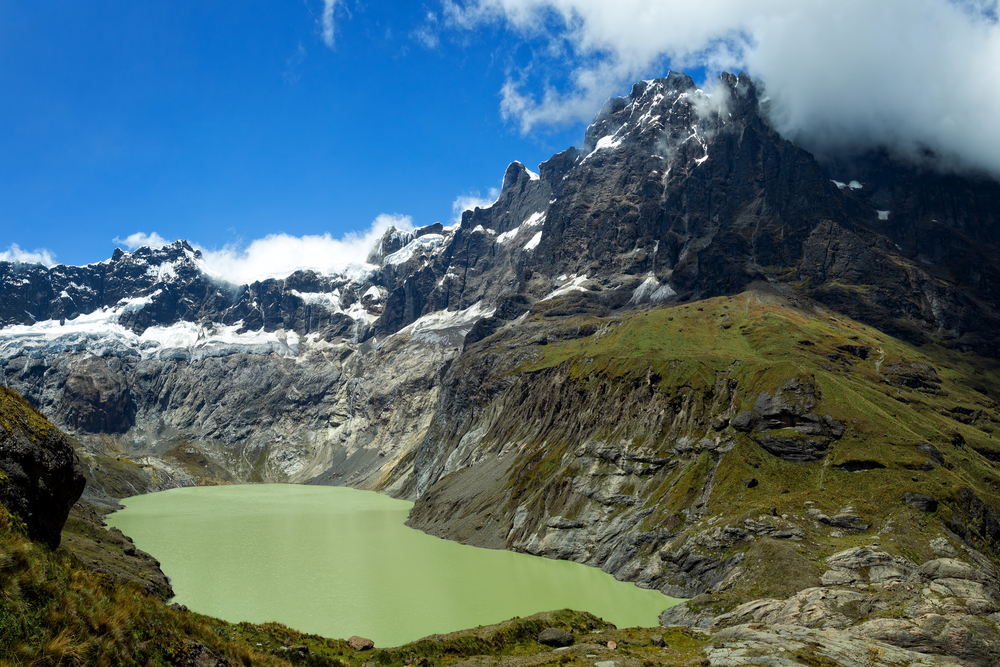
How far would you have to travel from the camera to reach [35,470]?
19984 millimetres

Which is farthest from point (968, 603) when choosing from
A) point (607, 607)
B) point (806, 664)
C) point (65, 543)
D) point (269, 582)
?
point (65, 543)

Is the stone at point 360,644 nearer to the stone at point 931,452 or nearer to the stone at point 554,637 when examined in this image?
the stone at point 554,637

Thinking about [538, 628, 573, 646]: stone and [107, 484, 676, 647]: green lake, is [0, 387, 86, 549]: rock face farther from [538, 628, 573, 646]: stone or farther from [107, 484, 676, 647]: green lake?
[107, 484, 676, 647]: green lake

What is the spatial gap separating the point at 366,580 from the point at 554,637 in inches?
1704

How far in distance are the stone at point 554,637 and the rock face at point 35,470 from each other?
111ft

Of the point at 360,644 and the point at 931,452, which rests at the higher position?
the point at 931,452

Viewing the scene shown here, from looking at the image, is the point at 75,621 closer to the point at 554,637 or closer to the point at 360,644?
the point at 360,644

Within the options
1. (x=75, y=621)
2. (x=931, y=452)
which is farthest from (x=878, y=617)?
(x=75, y=621)

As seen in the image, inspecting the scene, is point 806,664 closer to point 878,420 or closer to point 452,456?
point 878,420

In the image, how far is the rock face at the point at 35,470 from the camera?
18.5 m

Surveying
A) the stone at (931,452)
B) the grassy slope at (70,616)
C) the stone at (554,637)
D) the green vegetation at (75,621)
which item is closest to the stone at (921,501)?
the stone at (931,452)

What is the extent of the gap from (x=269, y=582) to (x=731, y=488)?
69.4 meters

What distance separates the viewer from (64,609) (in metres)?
11.7

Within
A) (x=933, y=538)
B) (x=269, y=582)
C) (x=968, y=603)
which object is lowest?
(x=269, y=582)
